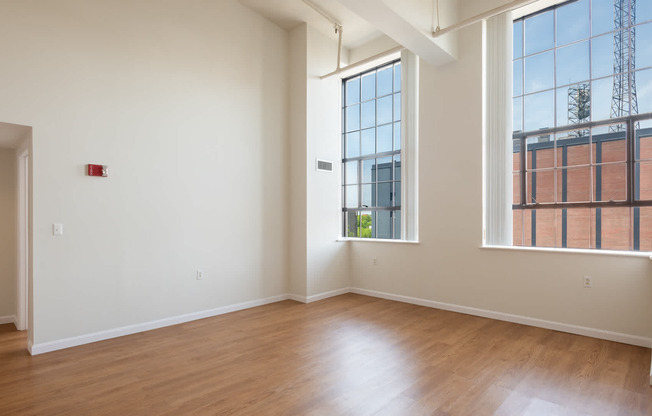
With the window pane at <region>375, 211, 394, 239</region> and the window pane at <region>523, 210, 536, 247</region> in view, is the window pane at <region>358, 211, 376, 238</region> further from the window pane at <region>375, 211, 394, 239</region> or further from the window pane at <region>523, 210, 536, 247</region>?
the window pane at <region>523, 210, 536, 247</region>

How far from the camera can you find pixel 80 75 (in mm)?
3703

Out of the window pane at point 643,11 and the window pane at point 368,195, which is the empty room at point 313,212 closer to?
the window pane at point 643,11

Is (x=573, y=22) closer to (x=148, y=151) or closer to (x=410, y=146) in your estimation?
(x=410, y=146)

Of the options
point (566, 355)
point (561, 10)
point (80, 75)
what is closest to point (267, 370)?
point (566, 355)

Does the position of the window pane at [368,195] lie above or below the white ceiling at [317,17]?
below

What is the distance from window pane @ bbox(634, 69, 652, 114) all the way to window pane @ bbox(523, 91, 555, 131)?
2.55 feet

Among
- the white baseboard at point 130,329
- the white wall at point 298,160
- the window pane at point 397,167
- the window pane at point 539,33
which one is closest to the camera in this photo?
the white baseboard at point 130,329

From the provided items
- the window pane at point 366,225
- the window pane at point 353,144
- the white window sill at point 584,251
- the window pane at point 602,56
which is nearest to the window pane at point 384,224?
the window pane at point 366,225

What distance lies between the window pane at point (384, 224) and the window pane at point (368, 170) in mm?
591

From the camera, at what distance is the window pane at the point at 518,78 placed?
181 inches

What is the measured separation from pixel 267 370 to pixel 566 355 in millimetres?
2683

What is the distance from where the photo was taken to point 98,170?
3797 millimetres

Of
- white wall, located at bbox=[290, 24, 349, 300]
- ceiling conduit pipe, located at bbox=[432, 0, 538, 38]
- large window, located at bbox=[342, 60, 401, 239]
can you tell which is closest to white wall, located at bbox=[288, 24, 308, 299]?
white wall, located at bbox=[290, 24, 349, 300]

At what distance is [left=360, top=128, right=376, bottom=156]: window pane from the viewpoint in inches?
242
